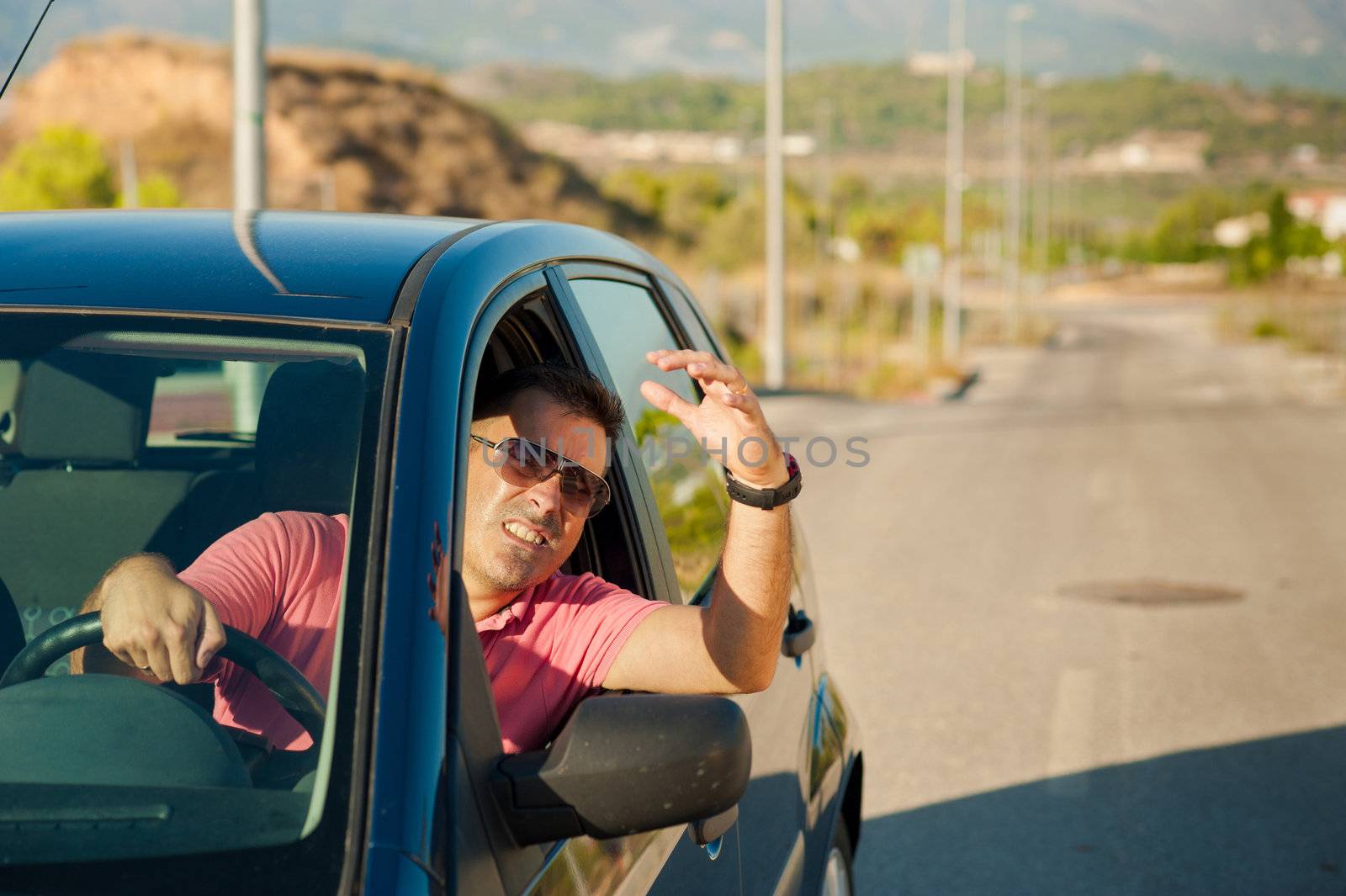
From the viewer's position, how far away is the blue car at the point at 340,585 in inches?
60.8

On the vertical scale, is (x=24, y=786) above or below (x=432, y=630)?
below

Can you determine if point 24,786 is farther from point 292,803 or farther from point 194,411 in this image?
point 194,411

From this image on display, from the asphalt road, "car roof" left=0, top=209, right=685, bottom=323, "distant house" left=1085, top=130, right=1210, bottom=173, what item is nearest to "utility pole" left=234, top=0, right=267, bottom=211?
the asphalt road

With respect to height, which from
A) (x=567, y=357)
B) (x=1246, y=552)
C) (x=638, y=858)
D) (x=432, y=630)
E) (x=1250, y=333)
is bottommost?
(x=1250, y=333)

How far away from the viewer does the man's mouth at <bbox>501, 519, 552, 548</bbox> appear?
2111 millimetres

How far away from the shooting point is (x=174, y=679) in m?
1.77

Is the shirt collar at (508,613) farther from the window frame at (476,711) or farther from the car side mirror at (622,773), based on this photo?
the car side mirror at (622,773)

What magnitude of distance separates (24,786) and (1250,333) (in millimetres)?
56170

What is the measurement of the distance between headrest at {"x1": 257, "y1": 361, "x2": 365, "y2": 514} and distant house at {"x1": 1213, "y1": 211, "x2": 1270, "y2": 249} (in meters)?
100

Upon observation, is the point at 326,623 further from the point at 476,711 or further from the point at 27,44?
the point at 27,44

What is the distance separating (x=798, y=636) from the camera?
2.93 m

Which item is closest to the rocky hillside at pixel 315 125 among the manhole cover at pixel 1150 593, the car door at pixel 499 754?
Answer: the manhole cover at pixel 1150 593

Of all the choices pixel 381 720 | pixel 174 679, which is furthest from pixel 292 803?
pixel 174 679

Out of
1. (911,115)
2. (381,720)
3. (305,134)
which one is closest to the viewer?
(381,720)
